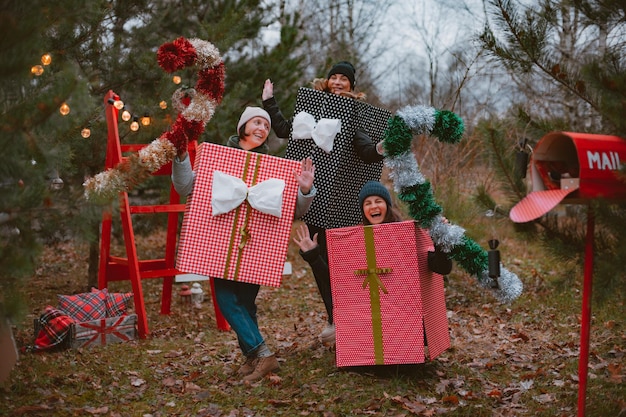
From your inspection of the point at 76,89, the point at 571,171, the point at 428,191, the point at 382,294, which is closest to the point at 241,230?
the point at 382,294

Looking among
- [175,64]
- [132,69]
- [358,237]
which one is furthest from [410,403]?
[132,69]

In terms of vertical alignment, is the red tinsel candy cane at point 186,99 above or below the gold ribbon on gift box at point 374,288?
above

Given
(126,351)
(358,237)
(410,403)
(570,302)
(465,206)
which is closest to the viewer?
(410,403)

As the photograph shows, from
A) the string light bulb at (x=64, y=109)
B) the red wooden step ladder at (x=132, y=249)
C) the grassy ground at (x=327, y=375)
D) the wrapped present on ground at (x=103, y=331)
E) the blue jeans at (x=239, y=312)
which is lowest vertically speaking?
the grassy ground at (x=327, y=375)

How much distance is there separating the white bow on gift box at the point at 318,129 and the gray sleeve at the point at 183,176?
0.85 m

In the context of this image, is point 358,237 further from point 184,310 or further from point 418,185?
point 184,310

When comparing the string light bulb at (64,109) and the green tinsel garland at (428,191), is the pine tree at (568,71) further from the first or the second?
the string light bulb at (64,109)

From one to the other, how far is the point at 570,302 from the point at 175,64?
4.54m

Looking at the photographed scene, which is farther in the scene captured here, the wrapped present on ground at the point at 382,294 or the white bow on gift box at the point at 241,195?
the white bow on gift box at the point at 241,195

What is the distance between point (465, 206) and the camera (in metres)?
7.17

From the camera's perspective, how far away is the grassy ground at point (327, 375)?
376 centimetres

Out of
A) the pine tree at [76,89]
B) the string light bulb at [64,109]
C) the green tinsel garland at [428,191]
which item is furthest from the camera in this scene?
the green tinsel garland at [428,191]

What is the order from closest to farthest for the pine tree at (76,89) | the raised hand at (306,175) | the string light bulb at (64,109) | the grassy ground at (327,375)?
1. the pine tree at (76,89)
2. the string light bulb at (64,109)
3. the grassy ground at (327,375)
4. the raised hand at (306,175)

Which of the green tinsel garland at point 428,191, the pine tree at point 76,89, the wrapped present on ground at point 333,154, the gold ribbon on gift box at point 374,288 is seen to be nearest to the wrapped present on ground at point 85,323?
the pine tree at point 76,89
